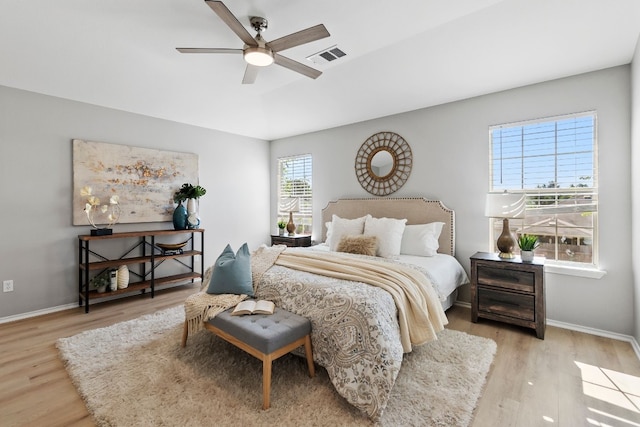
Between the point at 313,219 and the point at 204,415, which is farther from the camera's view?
the point at 313,219

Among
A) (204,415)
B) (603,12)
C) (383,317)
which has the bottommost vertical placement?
(204,415)

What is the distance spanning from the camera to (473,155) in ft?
12.3

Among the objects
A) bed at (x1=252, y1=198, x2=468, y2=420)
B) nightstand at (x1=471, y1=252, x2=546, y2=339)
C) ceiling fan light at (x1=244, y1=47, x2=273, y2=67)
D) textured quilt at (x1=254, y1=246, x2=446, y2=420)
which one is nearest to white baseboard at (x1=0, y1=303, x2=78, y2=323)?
bed at (x1=252, y1=198, x2=468, y2=420)

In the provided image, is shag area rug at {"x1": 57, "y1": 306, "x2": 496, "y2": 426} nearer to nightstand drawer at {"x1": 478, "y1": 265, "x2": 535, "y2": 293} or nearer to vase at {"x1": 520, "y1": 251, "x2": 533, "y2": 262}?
nightstand drawer at {"x1": 478, "y1": 265, "x2": 535, "y2": 293}

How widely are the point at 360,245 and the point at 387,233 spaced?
40 centimetres

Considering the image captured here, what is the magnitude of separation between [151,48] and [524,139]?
4036 mm

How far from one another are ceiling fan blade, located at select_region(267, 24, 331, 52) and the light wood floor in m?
2.64

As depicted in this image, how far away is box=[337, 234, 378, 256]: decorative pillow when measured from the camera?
3.56 meters

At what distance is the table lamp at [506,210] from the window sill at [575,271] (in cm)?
42

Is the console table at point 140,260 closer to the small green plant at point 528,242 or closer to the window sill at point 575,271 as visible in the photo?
the small green plant at point 528,242

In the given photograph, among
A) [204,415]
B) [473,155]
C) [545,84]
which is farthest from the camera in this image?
[473,155]

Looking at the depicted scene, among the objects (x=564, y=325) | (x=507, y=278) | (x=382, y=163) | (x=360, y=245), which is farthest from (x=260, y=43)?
(x=564, y=325)

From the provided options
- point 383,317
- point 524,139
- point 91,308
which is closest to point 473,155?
point 524,139

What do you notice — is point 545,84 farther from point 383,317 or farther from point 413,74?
point 383,317
